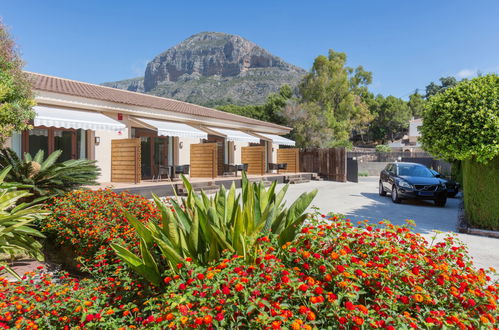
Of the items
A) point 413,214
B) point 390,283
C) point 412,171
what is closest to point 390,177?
point 412,171

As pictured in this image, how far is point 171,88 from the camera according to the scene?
101500mm

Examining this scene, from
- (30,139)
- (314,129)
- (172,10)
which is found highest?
(172,10)

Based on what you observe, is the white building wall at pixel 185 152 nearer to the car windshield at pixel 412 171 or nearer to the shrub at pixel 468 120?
the car windshield at pixel 412 171

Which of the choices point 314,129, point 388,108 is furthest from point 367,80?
point 314,129

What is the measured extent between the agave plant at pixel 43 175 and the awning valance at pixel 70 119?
11.0 feet

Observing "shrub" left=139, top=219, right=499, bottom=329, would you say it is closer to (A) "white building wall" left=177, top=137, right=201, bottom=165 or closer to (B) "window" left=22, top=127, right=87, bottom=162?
(B) "window" left=22, top=127, right=87, bottom=162

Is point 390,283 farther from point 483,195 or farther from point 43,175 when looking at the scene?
point 43,175

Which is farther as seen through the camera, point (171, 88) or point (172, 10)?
point (171, 88)

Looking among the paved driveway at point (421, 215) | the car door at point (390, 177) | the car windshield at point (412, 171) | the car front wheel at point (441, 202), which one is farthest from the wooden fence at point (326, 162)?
the car front wheel at point (441, 202)

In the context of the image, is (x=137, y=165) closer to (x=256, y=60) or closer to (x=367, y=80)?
(x=367, y=80)

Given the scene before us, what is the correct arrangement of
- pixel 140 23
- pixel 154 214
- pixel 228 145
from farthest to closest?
pixel 140 23, pixel 228 145, pixel 154 214

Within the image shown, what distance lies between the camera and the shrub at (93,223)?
465cm

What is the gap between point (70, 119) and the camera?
37.4 ft

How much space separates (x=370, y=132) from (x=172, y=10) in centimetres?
4777
